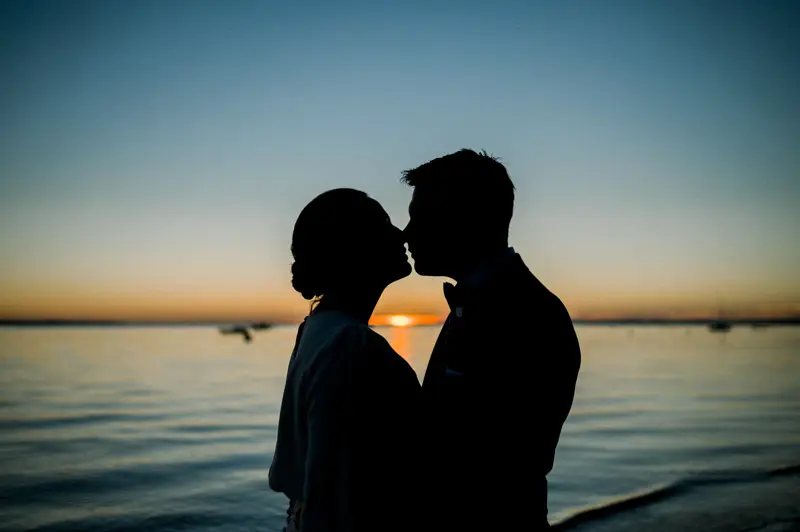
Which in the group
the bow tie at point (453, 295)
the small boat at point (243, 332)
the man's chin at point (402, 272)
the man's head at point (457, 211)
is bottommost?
the bow tie at point (453, 295)

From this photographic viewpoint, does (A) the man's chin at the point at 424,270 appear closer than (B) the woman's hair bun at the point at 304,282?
No

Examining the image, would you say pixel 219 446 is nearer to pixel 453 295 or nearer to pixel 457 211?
pixel 453 295

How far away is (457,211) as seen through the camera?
10.0ft

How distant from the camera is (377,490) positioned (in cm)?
251

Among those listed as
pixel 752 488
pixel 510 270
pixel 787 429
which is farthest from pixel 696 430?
pixel 510 270

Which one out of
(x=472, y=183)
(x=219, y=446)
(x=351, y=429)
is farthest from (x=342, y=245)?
(x=219, y=446)

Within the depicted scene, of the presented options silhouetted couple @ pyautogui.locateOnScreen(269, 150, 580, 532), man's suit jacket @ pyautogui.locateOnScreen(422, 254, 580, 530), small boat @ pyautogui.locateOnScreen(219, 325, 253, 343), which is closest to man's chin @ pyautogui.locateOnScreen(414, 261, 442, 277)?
silhouetted couple @ pyautogui.locateOnScreen(269, 150, 580, 532)

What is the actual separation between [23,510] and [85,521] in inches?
60.2

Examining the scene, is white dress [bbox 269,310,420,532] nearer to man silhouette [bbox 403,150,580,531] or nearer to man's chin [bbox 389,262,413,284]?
man silhouette [bbox 403,150,580,531]

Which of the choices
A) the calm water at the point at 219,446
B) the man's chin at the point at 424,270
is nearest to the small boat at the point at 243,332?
the calm water at the point at 219,446

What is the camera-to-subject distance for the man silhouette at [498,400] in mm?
2684

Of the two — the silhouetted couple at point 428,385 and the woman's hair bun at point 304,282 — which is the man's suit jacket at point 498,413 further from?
the woman's hair bun at point 304,282

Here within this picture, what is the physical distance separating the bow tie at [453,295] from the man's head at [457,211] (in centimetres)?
6

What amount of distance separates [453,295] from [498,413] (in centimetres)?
60
